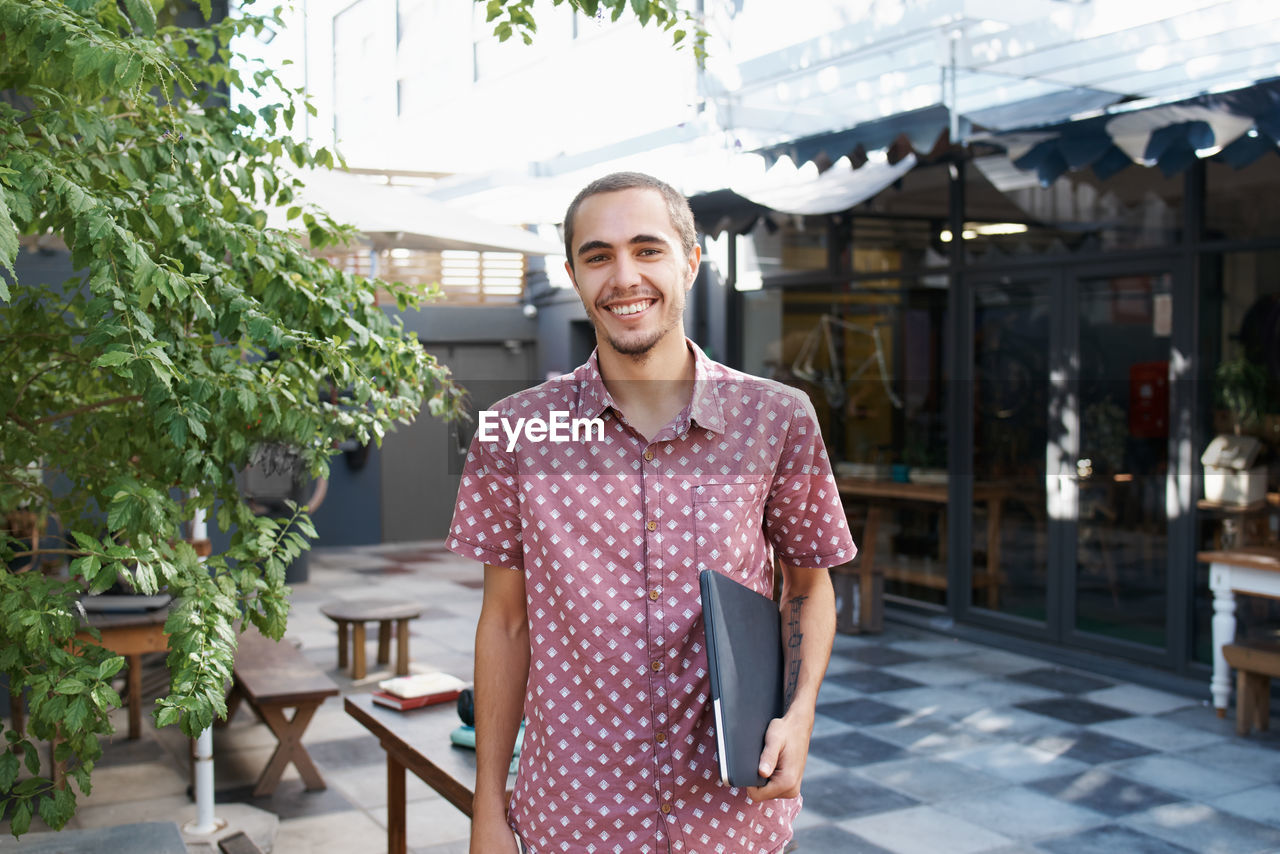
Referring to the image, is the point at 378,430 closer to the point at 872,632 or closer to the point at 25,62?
the point at 25,62

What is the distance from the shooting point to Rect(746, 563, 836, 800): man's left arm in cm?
158

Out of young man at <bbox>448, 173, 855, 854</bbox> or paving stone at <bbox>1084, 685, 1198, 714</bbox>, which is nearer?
young man at <bbox>448, 173, 855, 854</bbox>

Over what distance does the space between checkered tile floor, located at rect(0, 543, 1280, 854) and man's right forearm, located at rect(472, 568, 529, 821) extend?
172 centimetres

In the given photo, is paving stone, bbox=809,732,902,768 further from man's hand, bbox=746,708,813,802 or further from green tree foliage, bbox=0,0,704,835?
man's hand, bbox=746,708,813,802

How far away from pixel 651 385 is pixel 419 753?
1875 millimetres

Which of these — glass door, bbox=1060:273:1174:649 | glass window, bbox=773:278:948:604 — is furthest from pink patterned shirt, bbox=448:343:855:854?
glass window, bbox=773:278:948:604

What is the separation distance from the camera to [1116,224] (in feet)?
22.4

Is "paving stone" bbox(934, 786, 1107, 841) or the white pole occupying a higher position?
the white pole

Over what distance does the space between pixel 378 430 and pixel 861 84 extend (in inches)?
234

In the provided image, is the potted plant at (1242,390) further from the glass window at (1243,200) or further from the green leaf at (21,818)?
the green leaf at (21,818)

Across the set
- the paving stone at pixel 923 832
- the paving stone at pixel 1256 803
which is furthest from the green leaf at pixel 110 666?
the paving stone at pixel 1256 803

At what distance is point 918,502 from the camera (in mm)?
8367

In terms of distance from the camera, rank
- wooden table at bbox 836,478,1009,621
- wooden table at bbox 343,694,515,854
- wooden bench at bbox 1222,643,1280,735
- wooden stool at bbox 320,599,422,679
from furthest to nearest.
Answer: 1. wooden table at bbox 836,478,1009,621
2. wooden stool at bbox 320,599,422,679
3. wooden bench at bbox 1222,643,1280,735
4. wooden table at bbox 343,694,515,854

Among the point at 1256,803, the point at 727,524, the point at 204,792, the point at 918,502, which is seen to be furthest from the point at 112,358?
the point at 918,502
